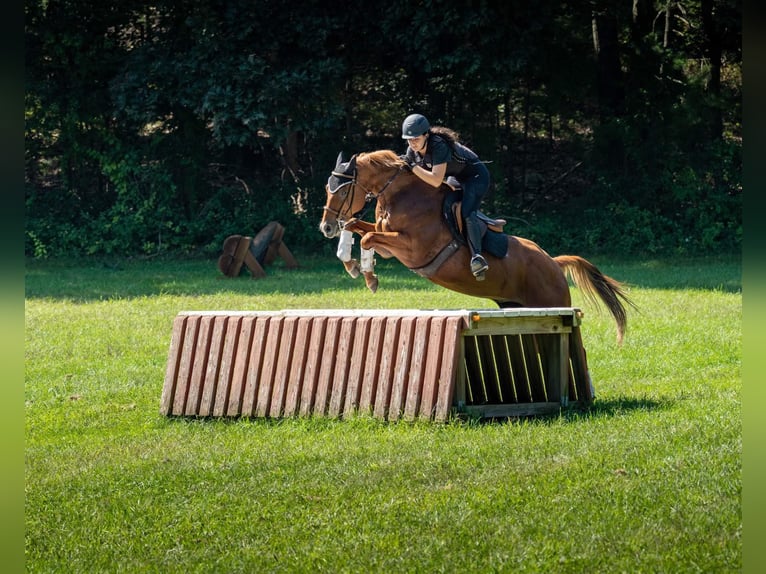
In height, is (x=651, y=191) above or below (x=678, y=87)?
below

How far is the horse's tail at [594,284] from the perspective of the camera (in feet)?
31.9

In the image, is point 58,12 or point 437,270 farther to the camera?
point 58,12

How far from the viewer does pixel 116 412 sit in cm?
898

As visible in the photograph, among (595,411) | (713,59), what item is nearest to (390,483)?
(595,411)

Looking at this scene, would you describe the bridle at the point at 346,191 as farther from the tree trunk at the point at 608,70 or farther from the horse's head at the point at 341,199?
the tree trunk at the point at 608,70

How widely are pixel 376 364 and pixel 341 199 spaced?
158 cm

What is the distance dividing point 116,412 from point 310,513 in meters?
3.98

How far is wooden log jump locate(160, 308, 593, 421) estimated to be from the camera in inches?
313

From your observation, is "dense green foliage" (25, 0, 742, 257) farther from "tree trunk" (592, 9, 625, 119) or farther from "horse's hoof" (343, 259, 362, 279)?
"horse's hoof" (343, 259, 362, 279)

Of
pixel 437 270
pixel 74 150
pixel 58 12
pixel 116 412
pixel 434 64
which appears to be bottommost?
pixel 116 412

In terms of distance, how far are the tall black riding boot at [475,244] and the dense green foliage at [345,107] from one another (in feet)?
47.4

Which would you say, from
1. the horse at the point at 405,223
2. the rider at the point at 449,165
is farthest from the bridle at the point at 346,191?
the rider at the point at 449,165
